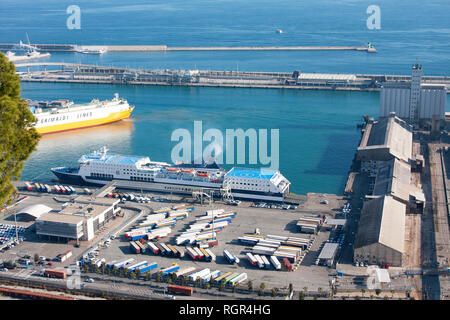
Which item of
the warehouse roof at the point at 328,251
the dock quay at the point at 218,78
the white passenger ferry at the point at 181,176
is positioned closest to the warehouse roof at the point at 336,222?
the warehouse roof at the point at 328,251

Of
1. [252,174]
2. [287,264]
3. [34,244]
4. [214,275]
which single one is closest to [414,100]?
[252,174]

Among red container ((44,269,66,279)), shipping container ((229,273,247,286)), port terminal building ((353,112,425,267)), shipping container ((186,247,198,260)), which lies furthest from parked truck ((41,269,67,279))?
port terminal building ((353,112,425,267))

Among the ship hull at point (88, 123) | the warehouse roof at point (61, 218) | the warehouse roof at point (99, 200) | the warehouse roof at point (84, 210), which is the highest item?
the ship hull at point (88, 123)

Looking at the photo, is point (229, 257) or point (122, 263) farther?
point (229, 257)

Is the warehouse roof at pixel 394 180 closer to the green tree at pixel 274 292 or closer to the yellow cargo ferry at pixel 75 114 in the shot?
the green tree at pixel 274 292

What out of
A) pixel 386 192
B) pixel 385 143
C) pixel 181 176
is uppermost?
pixel 385 143

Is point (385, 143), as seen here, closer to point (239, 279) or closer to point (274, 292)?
point (239, 279)
